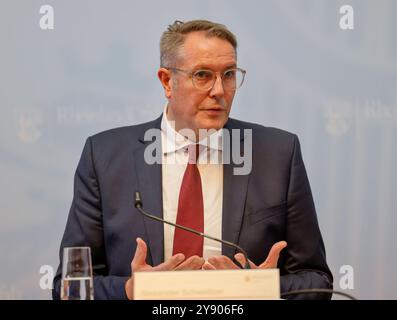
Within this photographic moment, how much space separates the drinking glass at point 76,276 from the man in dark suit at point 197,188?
769 millimetres

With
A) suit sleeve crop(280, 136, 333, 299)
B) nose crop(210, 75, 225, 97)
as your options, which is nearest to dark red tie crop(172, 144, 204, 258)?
nose crop(210, 75, 225, 97)

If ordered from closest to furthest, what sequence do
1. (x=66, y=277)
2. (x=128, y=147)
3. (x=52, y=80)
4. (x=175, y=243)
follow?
(x=66, y=277) < (x=175, y=243) < (x=128, y=147) < (x=52, y=80)

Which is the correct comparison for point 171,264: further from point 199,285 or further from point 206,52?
point 206,52

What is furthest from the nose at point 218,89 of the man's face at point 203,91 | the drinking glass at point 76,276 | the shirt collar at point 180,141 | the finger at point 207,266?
the drinking glass at point 76,276

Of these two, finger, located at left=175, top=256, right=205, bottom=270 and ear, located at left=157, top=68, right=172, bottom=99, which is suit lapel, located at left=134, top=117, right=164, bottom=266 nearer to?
ear, located at left=157, top=68, right=172, bottom=99

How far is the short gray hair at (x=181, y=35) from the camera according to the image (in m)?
2.88

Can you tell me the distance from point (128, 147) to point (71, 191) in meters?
0.58

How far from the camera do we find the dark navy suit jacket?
9.17 feet

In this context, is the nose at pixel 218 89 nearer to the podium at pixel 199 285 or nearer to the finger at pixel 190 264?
the finger at pixel 190 264

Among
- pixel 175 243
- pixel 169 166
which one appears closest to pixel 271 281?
pixel 175 243

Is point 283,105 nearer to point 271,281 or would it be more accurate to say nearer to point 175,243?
point 175,243

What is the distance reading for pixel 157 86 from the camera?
3434 millimetres

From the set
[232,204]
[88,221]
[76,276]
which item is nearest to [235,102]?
[232,204]

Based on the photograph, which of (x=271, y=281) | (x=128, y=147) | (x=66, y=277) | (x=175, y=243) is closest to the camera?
(x=271, y=281)
